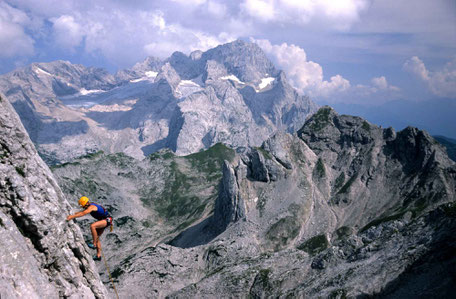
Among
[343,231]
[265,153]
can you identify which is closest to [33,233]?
[343,231]

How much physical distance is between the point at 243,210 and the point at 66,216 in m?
98.7

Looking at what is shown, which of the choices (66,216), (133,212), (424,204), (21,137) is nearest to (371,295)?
(66,216)

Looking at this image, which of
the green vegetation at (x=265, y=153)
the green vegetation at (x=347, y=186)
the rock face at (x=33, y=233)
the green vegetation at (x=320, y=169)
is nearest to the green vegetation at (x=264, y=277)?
the rock face at (x=33, y=233)

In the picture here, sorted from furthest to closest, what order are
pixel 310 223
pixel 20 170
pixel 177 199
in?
pixel 177 199 → pixel 310 223 → pixel 20 170

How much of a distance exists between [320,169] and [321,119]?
146ft

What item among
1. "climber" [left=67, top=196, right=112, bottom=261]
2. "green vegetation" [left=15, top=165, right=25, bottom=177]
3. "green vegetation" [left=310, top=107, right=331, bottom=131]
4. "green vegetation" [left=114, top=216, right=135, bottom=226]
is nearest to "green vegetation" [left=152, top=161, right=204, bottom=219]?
"green vegetation" [left=114, top=216, right=135, bottom=226]

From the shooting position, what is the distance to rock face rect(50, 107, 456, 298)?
4762 cm

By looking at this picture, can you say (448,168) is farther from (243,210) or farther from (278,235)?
(243,210)

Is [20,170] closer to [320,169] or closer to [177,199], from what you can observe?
[320,169]

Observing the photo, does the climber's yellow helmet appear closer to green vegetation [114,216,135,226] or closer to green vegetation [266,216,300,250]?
green vegetation [266,216,300,250]

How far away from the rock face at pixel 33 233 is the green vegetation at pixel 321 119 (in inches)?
6647

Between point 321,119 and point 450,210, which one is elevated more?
point 321,119

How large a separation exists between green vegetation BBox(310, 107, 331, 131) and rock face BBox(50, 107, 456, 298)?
0.60 m

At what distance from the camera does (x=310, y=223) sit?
120062 millimetres
